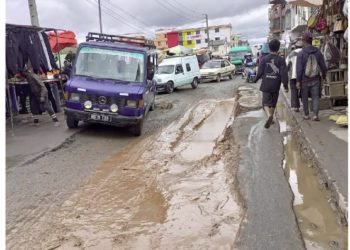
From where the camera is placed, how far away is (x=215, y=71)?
99.6 feet

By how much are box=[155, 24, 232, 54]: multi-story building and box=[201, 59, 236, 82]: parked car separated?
5710 centimetres

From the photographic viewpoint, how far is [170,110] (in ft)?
52.4

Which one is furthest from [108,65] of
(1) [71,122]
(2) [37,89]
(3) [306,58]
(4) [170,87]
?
(4) [170,87]

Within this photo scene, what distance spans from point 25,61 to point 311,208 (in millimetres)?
9375

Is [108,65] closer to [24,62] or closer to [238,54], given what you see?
[24,62]

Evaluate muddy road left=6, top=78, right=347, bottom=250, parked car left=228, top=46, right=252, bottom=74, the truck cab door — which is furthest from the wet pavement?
parked car left=228, top=46, right=252, bottom=74

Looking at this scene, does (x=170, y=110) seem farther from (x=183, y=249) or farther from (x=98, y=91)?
(x=183, y=249)

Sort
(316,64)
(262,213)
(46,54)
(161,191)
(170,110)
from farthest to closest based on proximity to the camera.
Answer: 1. (170,110)
2. (46,54)
3. (316,64)
4. (161,191)
5. (262,213)

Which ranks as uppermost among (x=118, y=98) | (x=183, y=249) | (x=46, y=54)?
(x=46, y=54)

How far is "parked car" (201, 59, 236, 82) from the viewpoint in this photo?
99.5 ft

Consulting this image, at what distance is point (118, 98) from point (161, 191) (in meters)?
4.25

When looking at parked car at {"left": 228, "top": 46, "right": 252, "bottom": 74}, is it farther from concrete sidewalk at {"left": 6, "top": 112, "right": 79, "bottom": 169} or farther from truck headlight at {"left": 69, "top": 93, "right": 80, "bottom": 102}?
truck headlight at {"left": 69, "top": 93, "right": 80, "bottom": 102}

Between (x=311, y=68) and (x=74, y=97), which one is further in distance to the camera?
(x=74, y=97)

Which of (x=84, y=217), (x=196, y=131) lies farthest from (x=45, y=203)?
(x=196, y=131)
